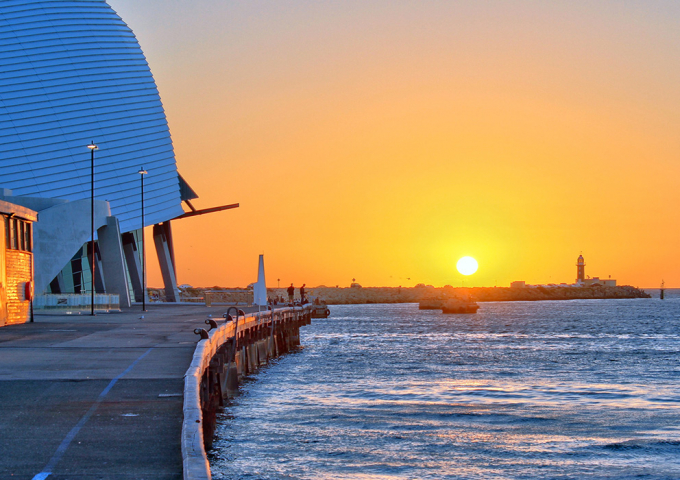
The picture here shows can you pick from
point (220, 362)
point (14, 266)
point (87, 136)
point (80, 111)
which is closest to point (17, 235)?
point (14, 266)

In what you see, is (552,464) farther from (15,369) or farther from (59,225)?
(59,225)

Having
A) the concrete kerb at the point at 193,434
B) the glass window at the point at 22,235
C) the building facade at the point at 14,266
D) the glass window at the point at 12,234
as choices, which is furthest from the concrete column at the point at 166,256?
the concrete kerb at the point at 193,434

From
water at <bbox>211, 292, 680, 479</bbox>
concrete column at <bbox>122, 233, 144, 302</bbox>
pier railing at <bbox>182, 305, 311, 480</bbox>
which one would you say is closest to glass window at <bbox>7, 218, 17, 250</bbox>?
pier railing at <bbox>182, 305, 311, 480</bbox>

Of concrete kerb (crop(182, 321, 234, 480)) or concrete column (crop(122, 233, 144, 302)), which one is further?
concrete column (crop(122, 233, 144, 302))

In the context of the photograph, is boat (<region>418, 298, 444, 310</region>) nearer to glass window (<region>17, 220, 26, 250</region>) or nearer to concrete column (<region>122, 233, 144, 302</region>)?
concrete column (<region>122, 233, 144, 302</region>)

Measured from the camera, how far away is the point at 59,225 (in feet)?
174

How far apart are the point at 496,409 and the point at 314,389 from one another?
701cm

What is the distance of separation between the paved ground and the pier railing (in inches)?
12.3

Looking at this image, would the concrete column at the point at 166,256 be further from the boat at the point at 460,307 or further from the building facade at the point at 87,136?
the boat at the point at 460,307

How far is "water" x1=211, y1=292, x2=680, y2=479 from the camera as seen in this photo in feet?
50.3

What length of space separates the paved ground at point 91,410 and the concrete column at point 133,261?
2051 inches

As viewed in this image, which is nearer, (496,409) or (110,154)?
(496,409)

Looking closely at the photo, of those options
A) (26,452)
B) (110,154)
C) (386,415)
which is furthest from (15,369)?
(110,154)

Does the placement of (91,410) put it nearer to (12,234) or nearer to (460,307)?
(12,234)
